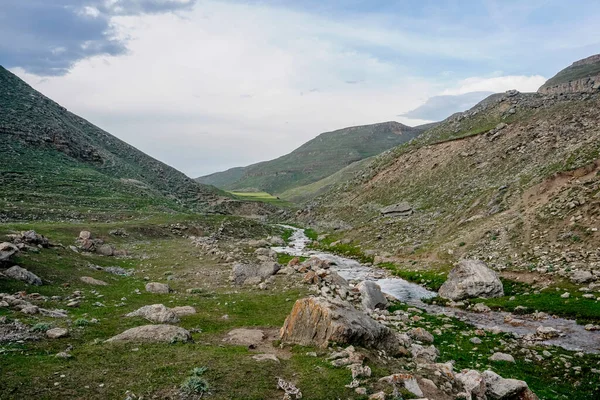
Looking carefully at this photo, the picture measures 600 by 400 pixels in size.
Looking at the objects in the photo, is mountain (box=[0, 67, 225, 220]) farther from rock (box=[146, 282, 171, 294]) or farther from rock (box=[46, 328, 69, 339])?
rock (box=[46, 328, 69, 339])

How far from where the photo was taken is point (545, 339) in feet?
68.9

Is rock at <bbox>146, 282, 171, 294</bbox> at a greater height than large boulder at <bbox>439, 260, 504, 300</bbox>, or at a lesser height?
greater

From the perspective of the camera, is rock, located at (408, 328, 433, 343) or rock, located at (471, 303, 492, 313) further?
rock, located at (471, 303, 492, 313)

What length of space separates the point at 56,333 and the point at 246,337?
7384 millimetres

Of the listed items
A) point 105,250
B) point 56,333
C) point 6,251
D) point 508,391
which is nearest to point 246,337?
point 56,333

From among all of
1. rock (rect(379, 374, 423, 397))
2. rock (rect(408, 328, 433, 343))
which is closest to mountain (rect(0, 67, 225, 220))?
rock (rect(408, 328, 433, 343))

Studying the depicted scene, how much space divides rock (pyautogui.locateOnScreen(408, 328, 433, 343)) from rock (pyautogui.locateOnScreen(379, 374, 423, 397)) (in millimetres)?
8817

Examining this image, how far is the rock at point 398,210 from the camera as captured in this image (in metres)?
61.3

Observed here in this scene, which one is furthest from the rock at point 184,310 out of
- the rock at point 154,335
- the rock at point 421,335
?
the rock at point 421,335

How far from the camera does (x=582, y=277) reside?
26422mm

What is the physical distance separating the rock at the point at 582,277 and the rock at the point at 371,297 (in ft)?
41.9

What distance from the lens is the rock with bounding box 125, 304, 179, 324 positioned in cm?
1867

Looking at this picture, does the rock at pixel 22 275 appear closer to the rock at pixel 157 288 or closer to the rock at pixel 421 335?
the rock at pixel 157 288

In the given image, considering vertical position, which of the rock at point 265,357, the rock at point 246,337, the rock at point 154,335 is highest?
the rock at point 154,335
